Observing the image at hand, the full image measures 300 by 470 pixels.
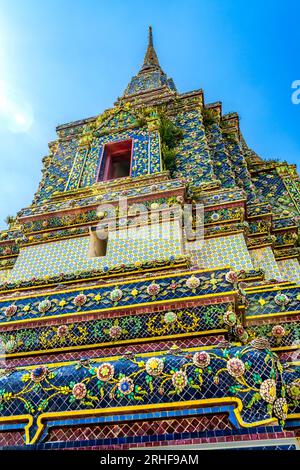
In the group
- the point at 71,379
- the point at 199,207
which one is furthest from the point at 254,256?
the point at 71,379

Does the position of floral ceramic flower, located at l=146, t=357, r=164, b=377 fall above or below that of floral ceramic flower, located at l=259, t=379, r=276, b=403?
above

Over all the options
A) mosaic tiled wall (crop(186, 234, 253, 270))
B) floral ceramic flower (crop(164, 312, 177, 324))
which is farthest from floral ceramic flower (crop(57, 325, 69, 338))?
mosaic tiled wall (crop(186, 234, 253, 270))

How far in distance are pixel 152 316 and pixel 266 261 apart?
3.42 meters

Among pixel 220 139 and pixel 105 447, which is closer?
pixel 105 447

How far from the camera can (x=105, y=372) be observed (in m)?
3.12

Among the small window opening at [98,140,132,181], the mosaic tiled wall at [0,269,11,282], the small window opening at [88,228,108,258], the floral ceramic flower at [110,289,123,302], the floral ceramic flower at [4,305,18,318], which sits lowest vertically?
the floral ceramic flower at [110,289,123,302]

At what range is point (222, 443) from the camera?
2441 mm

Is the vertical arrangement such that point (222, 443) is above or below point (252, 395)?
below

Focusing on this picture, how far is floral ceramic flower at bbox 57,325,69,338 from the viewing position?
13.1ft

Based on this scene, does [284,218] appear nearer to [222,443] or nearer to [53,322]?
[53,322]

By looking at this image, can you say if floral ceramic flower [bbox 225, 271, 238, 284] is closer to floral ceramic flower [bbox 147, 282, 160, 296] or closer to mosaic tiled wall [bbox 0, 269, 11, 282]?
floral ceramic flower [bbox 147, 282, 160, 296]

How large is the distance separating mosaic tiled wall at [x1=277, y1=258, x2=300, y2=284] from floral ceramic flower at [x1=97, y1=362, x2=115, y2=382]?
451 cm

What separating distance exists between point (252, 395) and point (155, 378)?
0.73 meters

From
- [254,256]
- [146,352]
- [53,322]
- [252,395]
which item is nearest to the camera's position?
[252,395]
